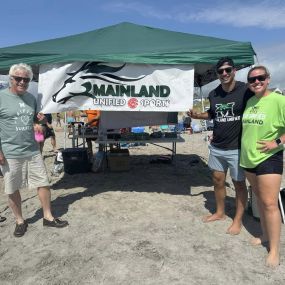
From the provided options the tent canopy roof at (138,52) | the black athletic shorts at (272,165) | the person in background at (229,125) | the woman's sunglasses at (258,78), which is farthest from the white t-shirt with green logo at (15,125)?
the black athletic shorts at (272,165)

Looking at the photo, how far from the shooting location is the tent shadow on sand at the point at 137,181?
616cm

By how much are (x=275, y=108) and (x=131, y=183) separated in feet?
13.5

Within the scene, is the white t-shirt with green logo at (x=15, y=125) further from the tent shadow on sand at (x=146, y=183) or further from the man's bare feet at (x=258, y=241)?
the man's bare feet at (x=258, y=241)

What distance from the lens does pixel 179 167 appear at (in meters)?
9.07

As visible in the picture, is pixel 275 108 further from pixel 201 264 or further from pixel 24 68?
pixel 24 68

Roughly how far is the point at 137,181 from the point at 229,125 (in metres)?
3.38

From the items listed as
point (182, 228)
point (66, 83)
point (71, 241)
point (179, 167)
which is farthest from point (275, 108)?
point (179, 167)

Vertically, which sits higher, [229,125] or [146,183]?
[229,125]

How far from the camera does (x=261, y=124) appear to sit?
3514 millimetres

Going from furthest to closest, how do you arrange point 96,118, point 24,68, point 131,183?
point 96,118 < point 131,183 < point 24,68

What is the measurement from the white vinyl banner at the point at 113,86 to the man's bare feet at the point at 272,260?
2.42 m

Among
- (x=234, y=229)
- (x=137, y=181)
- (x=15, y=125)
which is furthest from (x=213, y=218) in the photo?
(x=15, y=125)

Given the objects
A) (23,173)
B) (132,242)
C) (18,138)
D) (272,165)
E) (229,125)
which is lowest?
(132,242)

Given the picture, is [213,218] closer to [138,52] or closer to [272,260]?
[272,260]
